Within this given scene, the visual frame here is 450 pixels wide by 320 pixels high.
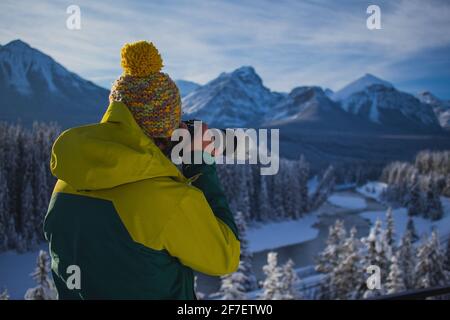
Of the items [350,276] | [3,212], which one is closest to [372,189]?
[3,212]

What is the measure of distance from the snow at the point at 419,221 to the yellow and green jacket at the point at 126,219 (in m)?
54.9

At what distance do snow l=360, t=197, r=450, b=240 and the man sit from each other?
54.9 metres

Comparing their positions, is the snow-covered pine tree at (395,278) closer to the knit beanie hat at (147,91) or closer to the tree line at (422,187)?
the knit beanie hat at (147,91)

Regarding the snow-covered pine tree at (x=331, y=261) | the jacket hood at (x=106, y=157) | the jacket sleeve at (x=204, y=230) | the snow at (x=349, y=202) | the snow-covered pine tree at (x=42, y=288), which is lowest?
the snow at (x=349, y=202)

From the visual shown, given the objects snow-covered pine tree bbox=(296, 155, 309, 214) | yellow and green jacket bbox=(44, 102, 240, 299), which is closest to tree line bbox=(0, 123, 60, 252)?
snow-covered pine tree bbox=(296, 155, 309, 214)

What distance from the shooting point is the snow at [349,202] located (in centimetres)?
7462

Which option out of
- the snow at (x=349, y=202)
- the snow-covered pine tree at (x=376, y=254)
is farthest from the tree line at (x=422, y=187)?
the snow-covered pine tree at (x=376, y=254)

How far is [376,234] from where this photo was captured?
18.5 meters

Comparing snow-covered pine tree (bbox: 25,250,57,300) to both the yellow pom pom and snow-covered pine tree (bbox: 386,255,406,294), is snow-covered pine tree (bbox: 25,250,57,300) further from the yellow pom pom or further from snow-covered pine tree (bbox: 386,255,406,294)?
the yellow pom pom

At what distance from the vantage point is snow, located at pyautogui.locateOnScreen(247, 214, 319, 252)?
4288 centimetres

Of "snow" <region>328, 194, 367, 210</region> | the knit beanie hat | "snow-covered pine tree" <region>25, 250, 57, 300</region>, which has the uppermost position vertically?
the knit beanie hat

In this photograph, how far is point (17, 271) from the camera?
31609mm

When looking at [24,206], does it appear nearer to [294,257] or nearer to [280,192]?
[294,257]
